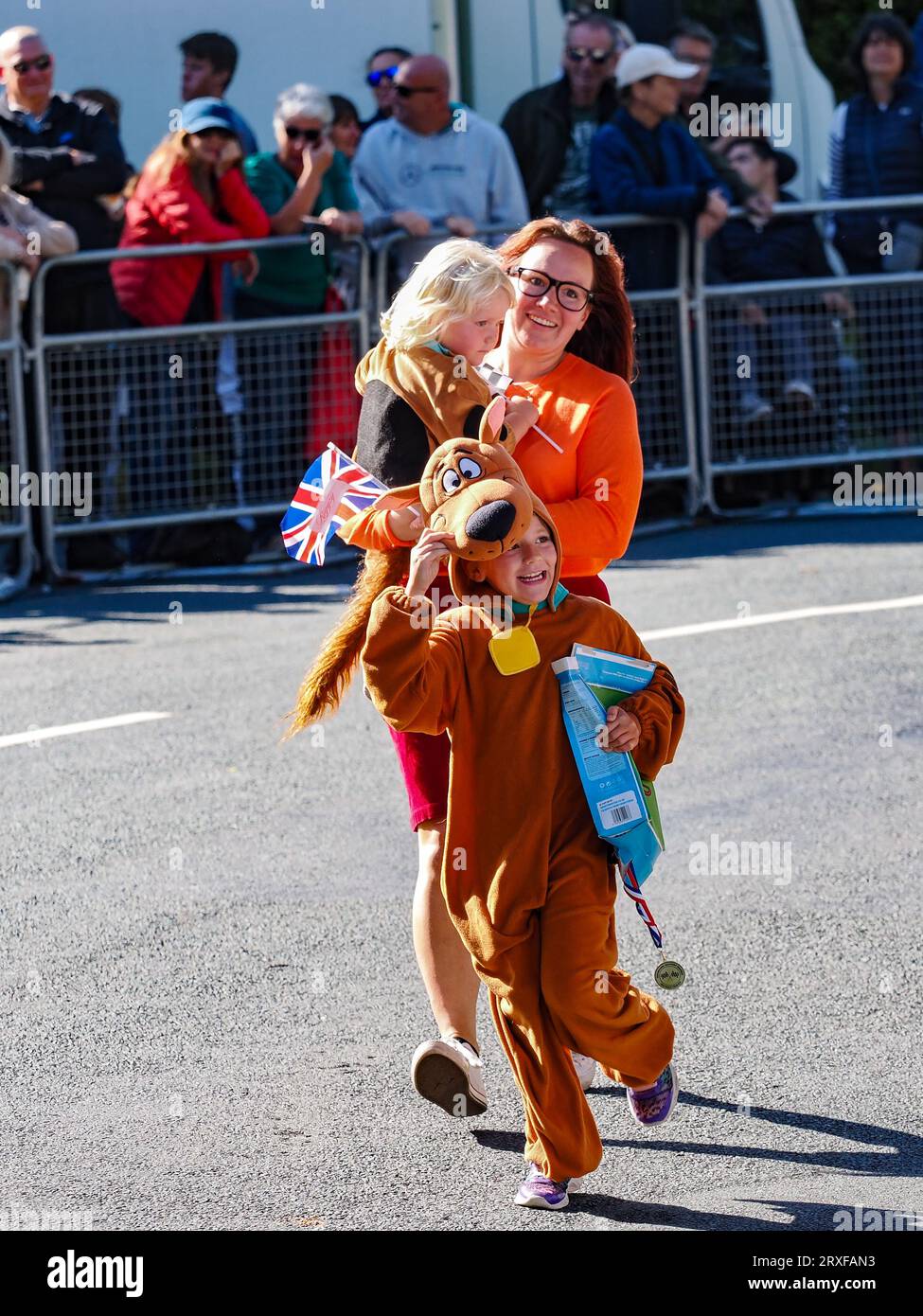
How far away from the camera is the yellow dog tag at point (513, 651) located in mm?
4176

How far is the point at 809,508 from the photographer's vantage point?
12430mm

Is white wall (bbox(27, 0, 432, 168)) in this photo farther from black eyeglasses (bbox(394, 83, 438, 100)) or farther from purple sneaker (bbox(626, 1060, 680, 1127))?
purple sneaker (bbox(626, 1060, 680, 1127))

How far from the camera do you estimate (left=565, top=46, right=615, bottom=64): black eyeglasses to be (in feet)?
40.7

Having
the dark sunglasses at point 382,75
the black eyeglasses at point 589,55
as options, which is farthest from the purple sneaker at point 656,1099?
the dark sunglasses at point 382,75

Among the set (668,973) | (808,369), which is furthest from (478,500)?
(808,369)

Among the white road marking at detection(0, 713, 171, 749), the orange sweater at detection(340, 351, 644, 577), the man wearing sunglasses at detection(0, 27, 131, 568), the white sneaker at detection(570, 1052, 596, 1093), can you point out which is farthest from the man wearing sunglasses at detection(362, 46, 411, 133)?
the white sneaker at detection(570, 1052, 596, 1093)

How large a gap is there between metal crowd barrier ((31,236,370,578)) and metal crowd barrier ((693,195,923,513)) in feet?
7.17

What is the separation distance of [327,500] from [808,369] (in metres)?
8.26

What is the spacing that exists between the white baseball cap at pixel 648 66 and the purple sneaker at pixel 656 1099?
8231 mm

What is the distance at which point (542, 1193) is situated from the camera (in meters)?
4.24

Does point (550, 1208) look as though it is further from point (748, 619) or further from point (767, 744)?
point (748, 619)

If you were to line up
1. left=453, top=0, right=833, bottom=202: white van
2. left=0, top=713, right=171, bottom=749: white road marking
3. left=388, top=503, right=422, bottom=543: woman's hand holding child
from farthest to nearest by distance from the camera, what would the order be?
1. left=453, top=0, right=833, bottom=202: white van
2. left=0, top=713, right=171, bottom=749: white road marking
3. left=388, top=503, right=422, bottom=543: woman's hand holding child

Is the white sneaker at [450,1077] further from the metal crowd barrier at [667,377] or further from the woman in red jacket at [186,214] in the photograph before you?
the metal crowd barrier at [667,377]

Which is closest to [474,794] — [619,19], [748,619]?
[748,619]
